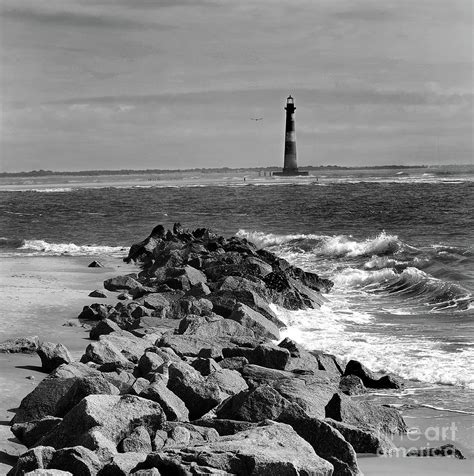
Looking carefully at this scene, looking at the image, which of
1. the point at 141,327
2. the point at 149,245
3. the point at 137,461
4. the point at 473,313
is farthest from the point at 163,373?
the point at 149,245

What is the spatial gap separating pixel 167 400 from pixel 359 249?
21504 millimetres

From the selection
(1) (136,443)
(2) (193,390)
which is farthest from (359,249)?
(1) (136,443)

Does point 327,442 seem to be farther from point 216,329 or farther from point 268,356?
point 216,329

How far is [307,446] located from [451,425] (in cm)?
311

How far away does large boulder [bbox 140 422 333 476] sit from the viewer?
5863mm

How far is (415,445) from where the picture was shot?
26.9 feet

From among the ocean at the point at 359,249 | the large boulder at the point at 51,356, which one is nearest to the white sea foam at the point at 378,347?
the ocean at the point at 359,249

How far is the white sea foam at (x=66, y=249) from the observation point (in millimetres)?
29142

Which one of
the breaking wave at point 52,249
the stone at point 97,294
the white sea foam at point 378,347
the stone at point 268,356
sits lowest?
the breaking wave at point 52,249

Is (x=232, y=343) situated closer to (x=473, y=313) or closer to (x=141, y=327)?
(x=141, y=327)

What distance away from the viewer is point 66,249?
3027cm

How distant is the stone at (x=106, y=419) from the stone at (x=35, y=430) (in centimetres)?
41

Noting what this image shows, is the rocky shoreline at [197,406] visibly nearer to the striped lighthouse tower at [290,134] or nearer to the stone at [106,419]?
the stone at [106,419]

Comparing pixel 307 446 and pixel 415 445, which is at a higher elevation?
pixel 307 446
